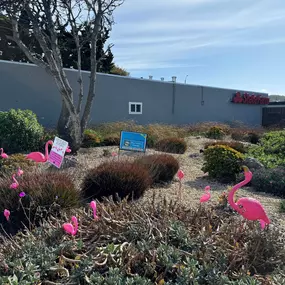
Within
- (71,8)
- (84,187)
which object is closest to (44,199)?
(84,187)

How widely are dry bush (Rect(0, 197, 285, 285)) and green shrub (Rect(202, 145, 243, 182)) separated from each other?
4.98m

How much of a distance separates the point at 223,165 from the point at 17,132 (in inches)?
258

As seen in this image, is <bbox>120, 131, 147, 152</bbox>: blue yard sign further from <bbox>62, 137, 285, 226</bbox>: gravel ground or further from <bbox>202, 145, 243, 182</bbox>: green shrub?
<bbox>202, 145, 243, 182</bbox>: green shrub

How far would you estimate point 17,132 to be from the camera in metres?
11.7

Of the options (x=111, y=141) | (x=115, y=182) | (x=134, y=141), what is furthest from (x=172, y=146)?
(x=115, y=182)

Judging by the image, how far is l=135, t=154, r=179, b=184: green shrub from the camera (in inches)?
306

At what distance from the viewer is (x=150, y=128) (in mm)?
16781

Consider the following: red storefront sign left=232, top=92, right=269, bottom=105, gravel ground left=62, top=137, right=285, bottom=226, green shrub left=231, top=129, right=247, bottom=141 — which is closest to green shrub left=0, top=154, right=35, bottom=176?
gravel ground left=62, top=137, right=285, bottom=226

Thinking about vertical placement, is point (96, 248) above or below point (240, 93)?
below

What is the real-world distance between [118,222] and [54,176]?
2.32 meters

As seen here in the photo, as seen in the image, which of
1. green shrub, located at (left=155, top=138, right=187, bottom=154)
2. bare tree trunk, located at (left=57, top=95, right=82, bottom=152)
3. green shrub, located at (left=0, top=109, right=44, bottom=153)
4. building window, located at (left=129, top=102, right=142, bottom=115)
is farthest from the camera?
building window, located at (left=129, top=102, right=142, bottom=115)

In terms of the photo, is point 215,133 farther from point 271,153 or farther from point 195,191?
point 195,191

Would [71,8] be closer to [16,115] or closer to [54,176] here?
[16,115]

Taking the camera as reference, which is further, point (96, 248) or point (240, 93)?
point (240, 93)
